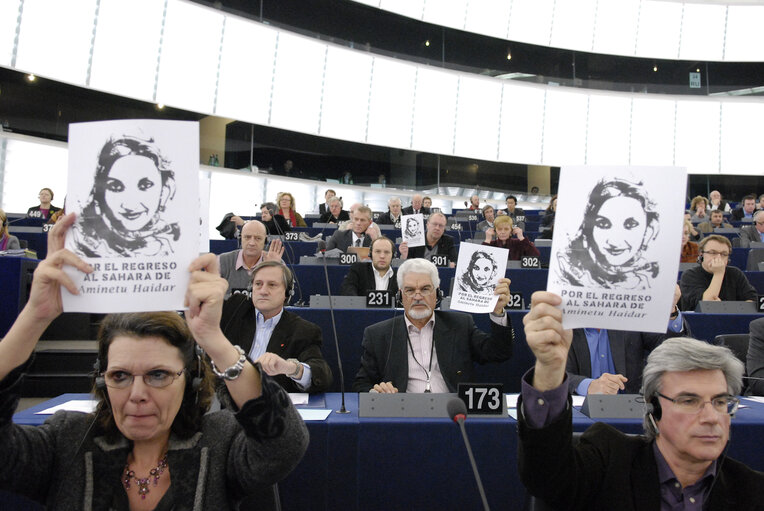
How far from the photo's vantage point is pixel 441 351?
2982 millimetres

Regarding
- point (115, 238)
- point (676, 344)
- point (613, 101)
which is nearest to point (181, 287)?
point (115, 238)

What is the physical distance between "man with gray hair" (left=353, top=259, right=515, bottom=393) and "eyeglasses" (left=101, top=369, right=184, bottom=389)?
5.46ft

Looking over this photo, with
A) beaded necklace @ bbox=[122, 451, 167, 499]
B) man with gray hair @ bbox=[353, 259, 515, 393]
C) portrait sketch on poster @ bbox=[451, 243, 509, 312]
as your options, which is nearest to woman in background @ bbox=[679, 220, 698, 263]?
portrait sketch on poster @ bbox=[451, 243, 509, 312]

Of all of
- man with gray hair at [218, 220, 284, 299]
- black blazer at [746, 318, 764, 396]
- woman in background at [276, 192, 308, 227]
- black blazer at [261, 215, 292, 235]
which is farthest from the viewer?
woman in background at [276, 192, 308, 227]

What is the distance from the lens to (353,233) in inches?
270

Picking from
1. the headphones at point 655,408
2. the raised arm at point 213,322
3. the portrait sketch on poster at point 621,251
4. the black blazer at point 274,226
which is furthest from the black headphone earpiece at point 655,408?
the black blazer at point 274,226

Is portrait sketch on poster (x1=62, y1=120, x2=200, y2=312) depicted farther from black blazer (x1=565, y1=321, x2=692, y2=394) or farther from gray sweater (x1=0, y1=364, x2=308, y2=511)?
black blazer (x1=565, y1=321, x2=692, y2=394)

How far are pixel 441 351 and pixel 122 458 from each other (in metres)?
1.88

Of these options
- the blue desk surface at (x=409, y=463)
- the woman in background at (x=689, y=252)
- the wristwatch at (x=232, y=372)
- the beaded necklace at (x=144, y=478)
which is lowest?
the blue desk surface at (x=409, y=463)

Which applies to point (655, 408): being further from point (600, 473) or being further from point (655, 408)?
point (600, 473)

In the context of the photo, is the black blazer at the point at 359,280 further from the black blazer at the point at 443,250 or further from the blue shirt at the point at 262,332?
the blue shirt at the point at 262,332

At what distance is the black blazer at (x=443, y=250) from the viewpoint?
21.1ft

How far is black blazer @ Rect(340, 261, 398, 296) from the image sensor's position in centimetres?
495

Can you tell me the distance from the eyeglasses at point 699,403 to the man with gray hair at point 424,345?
1.48m
